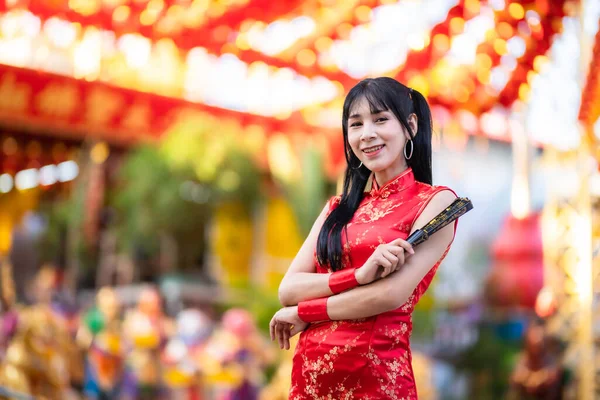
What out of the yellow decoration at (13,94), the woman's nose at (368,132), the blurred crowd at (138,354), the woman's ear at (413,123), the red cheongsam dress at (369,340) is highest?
the yellow decoration at (13,94)

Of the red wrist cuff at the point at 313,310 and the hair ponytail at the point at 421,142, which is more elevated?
the hair ponytail at the point at 421,142

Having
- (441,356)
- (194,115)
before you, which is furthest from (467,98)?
(194,115)

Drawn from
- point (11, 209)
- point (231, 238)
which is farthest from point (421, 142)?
point (11, 209)

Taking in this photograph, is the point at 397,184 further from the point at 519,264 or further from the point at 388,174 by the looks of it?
the point at 519,264

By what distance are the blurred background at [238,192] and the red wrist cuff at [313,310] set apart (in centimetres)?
184

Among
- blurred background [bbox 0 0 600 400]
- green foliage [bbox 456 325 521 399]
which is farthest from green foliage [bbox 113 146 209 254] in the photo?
green foliage [bbox 456 325 521 399]

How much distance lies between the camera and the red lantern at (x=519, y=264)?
22.4ft

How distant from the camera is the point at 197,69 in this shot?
902 cm

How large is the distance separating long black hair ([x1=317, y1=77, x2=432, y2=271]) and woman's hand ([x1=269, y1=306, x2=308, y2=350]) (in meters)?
0.09

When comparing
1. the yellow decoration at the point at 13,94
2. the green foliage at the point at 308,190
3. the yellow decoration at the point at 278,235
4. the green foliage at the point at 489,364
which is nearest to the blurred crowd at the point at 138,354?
the green foliage at the point at 489,364

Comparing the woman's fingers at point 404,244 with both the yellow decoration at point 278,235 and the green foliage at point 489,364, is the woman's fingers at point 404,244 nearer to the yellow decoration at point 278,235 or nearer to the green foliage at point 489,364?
the green foliage at point 489,364

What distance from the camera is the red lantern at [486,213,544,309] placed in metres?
6.84

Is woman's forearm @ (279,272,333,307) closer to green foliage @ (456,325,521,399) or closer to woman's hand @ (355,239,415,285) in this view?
woman's hand @ (355,239,415,285)

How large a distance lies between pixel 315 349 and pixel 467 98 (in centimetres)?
357
